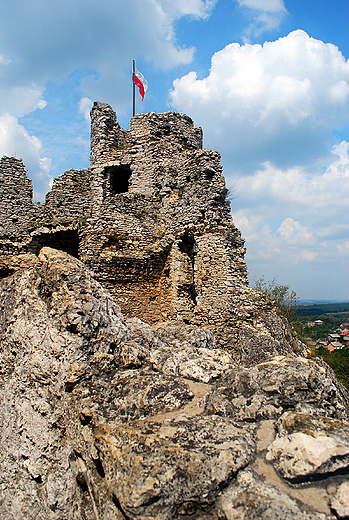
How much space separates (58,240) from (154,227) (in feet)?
12.6

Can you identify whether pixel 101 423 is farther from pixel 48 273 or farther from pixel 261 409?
pixel 48 273

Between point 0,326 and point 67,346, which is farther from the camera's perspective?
point 0,326

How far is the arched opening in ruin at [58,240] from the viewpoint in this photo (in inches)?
431

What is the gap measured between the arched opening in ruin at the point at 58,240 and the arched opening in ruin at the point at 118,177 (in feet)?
7.76

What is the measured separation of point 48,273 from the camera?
4.88 m

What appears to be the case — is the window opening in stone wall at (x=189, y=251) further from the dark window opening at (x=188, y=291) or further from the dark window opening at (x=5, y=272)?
the dark window opening at (x=5, y=272)

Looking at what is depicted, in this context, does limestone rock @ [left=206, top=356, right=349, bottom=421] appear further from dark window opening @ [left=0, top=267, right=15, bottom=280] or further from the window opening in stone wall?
the window opening in stone wall

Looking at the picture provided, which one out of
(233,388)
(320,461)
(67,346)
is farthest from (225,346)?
(320,461)

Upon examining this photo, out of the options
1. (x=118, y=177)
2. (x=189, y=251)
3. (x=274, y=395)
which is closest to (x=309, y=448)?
(x=274, y=395)

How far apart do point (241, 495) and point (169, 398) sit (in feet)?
4.60

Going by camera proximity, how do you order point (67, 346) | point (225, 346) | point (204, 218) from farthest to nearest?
point (204, 218), point (225, 346), point (67, 346)

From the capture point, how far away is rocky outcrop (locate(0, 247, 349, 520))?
99.7 inches

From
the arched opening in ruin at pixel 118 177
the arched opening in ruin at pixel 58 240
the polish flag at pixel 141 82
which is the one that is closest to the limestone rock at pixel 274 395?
the arched opening in ruin at pixel 58 240

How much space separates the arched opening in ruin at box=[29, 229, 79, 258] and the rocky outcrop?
5.45m
